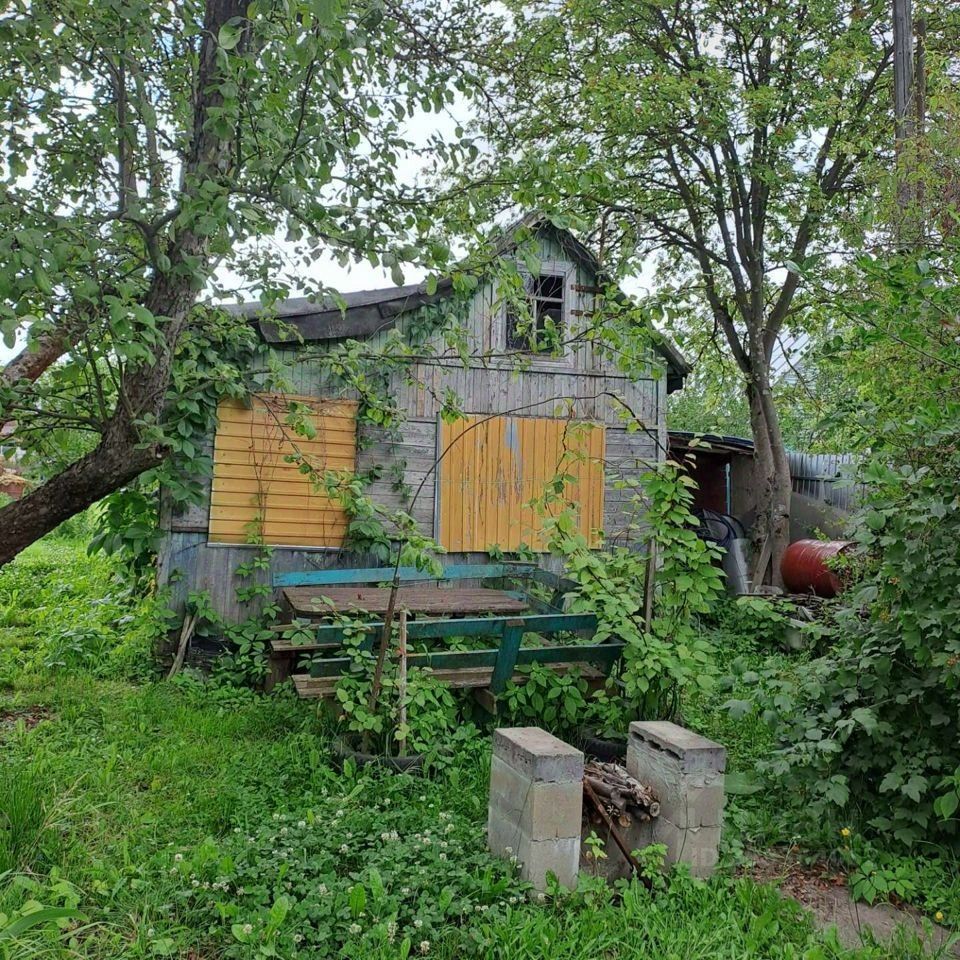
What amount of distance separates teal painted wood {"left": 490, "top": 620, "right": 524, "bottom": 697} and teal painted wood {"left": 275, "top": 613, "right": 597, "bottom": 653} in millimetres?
43

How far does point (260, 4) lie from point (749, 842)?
4.32 metres

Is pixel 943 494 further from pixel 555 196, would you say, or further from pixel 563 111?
pixel 563 111

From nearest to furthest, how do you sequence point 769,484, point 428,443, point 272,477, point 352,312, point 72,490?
point 72,490
point 272,477
point 352,312
point 428,443
point 769,484

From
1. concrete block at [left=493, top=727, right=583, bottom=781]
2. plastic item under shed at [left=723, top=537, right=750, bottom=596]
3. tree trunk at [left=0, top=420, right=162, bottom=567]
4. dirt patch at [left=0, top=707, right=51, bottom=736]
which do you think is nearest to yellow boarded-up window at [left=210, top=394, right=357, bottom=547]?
dirt patch at [left=0, top=707, right=51, bottom=736]

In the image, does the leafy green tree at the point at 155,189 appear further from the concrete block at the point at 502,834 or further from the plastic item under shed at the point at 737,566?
the plastic item under shed at the point at 737,566

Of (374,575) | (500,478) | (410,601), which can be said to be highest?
(500,478)

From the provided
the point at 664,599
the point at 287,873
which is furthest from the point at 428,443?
the point at 287,873

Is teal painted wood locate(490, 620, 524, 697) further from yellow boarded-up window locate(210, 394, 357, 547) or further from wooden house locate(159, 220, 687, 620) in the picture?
yellow boarded-up window locate(210, 394, 357, 547)

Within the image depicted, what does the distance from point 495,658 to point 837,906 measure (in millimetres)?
2292

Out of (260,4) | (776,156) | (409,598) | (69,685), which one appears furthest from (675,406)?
(260,4)

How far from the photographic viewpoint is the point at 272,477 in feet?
24.7

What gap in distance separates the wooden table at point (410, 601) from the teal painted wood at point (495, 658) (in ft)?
1.90

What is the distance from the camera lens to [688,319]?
13.5 metres

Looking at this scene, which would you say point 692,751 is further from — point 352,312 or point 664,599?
point 352,312
